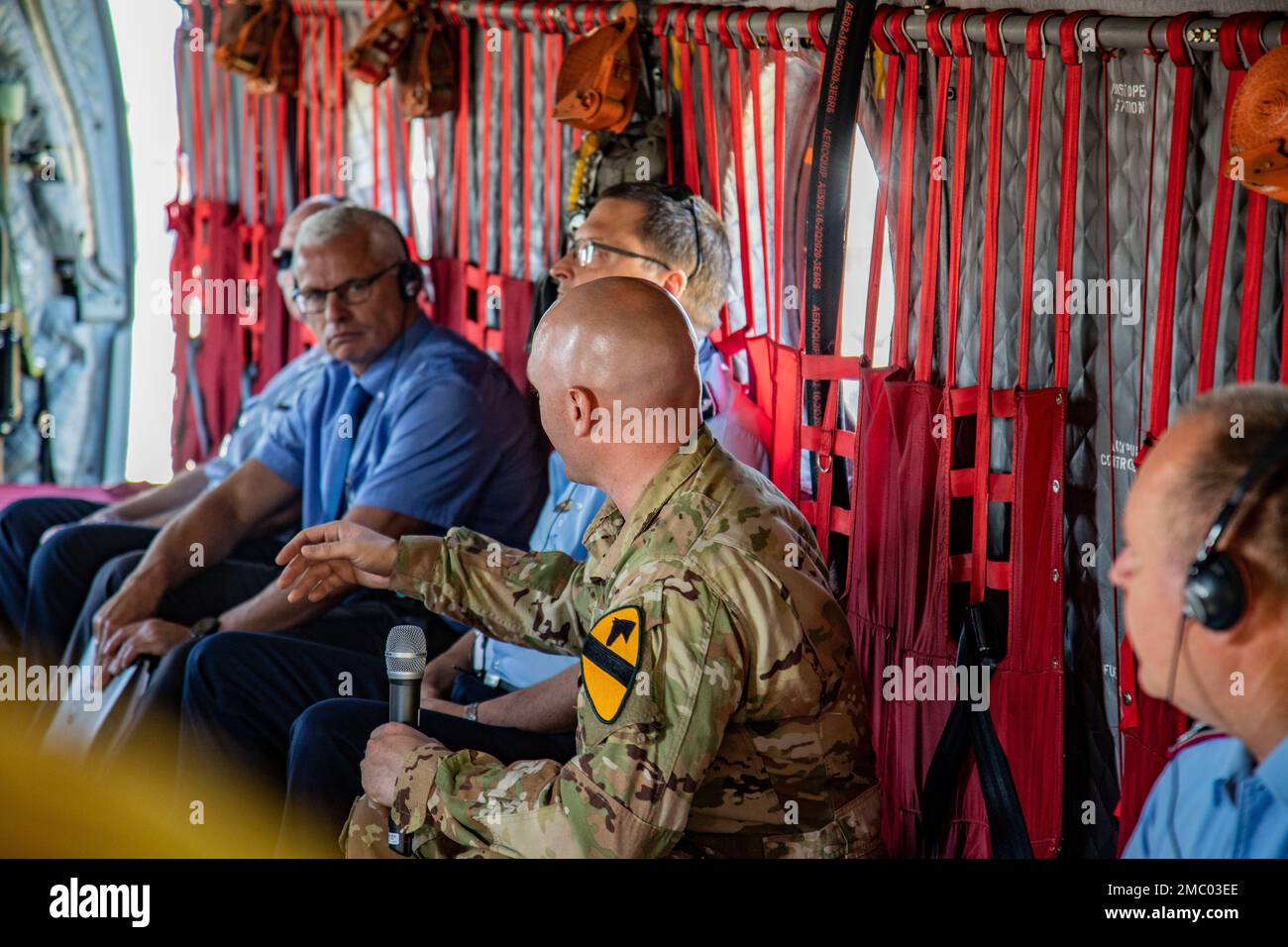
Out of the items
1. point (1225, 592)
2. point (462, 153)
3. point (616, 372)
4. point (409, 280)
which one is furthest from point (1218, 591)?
point (462, 153)

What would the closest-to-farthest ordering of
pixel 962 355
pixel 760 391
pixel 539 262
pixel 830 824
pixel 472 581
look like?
pixel 830 824
pixel 472 581
pixel 962 355
pixel 760 391
pixel 539 262

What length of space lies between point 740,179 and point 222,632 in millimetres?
1388

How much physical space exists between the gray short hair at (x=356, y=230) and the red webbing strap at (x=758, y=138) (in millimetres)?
839

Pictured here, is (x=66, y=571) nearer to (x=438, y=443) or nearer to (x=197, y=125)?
(x=438, y=443)

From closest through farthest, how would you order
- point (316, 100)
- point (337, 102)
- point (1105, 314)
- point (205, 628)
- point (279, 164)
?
point (1105, 314)
point (205, 628)
point (337, 102)
point (316, 100)
point (279, 164)

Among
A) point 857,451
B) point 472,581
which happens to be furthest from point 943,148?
point 472,581

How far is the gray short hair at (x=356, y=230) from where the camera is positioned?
3375 mm

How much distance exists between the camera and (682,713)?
1.70 meters

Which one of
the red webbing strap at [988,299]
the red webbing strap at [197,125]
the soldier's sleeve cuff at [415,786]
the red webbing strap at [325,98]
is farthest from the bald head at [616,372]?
Result: the red webbing strap at [197,125]

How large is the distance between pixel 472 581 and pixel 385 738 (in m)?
0.36

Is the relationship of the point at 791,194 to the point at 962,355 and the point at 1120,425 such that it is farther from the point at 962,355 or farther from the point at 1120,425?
the point at 1120,425

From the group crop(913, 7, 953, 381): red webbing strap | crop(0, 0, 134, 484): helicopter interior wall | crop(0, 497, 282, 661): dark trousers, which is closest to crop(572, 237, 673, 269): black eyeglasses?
crop(913, 7, 953, 381): red webbing strap

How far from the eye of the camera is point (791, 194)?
299 centimetres

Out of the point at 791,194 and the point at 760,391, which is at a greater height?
the point at 791,194
